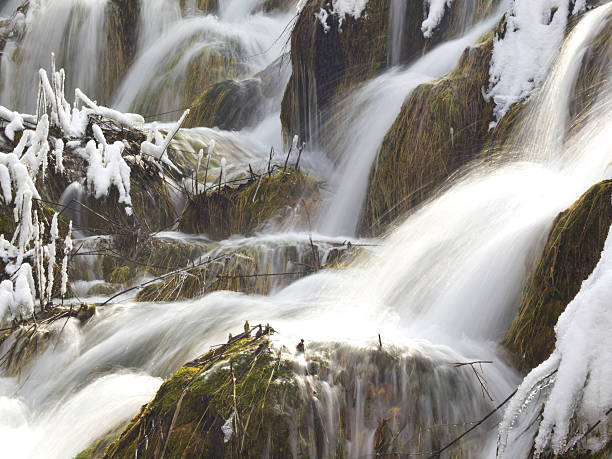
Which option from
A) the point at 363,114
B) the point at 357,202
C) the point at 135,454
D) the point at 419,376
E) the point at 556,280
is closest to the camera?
the point at 135,454

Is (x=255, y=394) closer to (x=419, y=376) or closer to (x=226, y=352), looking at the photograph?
(x=226, y=352)

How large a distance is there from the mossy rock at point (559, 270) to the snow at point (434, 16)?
4389 mm

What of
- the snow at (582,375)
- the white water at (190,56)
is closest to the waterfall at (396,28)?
the white water at (190,56)

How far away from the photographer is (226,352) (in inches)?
99.7

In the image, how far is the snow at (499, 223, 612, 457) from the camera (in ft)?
5.57

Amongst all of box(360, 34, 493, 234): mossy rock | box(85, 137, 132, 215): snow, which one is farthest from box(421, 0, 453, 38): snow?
box(85, 137, 132, 215): snow

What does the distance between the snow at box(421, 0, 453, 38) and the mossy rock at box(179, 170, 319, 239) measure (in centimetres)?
227

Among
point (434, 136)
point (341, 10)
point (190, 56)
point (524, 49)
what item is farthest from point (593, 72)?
point (190, 56)

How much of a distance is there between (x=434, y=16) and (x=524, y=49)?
1.92 metres

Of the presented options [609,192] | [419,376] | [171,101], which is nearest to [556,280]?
[609,192]

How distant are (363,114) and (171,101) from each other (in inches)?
228

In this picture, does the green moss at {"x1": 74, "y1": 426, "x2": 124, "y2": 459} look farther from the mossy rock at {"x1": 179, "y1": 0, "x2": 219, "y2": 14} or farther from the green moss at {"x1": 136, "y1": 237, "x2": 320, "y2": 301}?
the mossy rock at {"x1": 179, "y1": 0, "x2": 219, "y2": 14}

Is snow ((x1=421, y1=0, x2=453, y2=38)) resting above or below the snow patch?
above

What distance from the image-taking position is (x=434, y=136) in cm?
511
